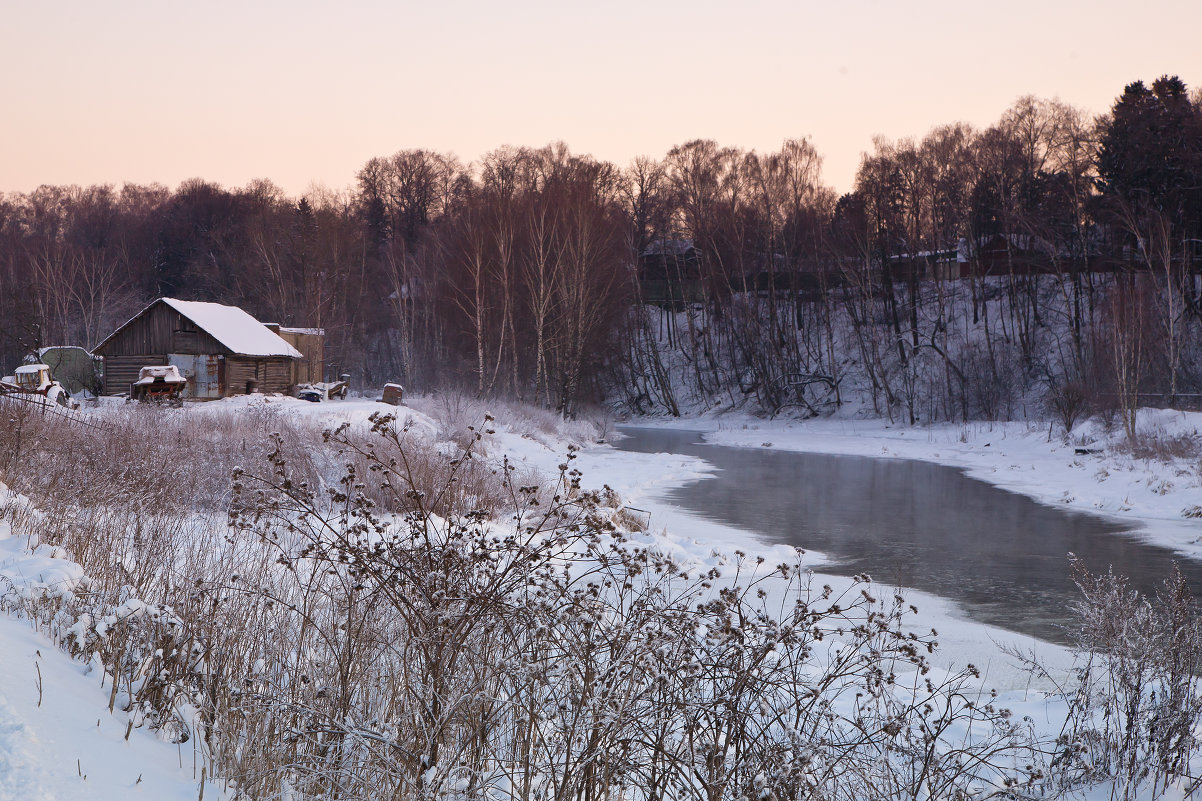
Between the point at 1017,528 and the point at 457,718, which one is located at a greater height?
the point at 457,718

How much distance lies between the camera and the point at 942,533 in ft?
46.0

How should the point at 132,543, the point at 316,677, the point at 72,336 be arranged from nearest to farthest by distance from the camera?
the point at 316,677, the point at 132,543, the point at 72,336

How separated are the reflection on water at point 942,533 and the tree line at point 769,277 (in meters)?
8.90

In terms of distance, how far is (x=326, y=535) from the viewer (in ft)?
28.4

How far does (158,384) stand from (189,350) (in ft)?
14.9

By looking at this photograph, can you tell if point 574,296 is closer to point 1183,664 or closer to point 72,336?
point 1183,664

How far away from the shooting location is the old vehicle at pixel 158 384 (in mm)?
27750

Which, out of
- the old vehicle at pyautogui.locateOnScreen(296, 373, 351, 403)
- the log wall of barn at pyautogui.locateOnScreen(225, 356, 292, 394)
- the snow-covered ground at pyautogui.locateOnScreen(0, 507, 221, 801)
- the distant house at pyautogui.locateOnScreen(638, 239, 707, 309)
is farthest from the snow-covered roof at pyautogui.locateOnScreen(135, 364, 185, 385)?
the distant house at pyautogui.locateOnScreen(638, 239, 707, 309)

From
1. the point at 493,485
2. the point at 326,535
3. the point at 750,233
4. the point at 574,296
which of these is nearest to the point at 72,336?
the point at 574,296

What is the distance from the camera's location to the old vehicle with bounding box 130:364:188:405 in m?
27.8

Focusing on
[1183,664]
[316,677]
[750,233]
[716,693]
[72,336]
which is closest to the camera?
[716,693]

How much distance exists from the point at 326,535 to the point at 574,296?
28.4 m

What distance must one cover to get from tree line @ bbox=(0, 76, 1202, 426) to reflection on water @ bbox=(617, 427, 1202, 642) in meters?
8.90

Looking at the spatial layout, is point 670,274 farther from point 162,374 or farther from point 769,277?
point 162,374
